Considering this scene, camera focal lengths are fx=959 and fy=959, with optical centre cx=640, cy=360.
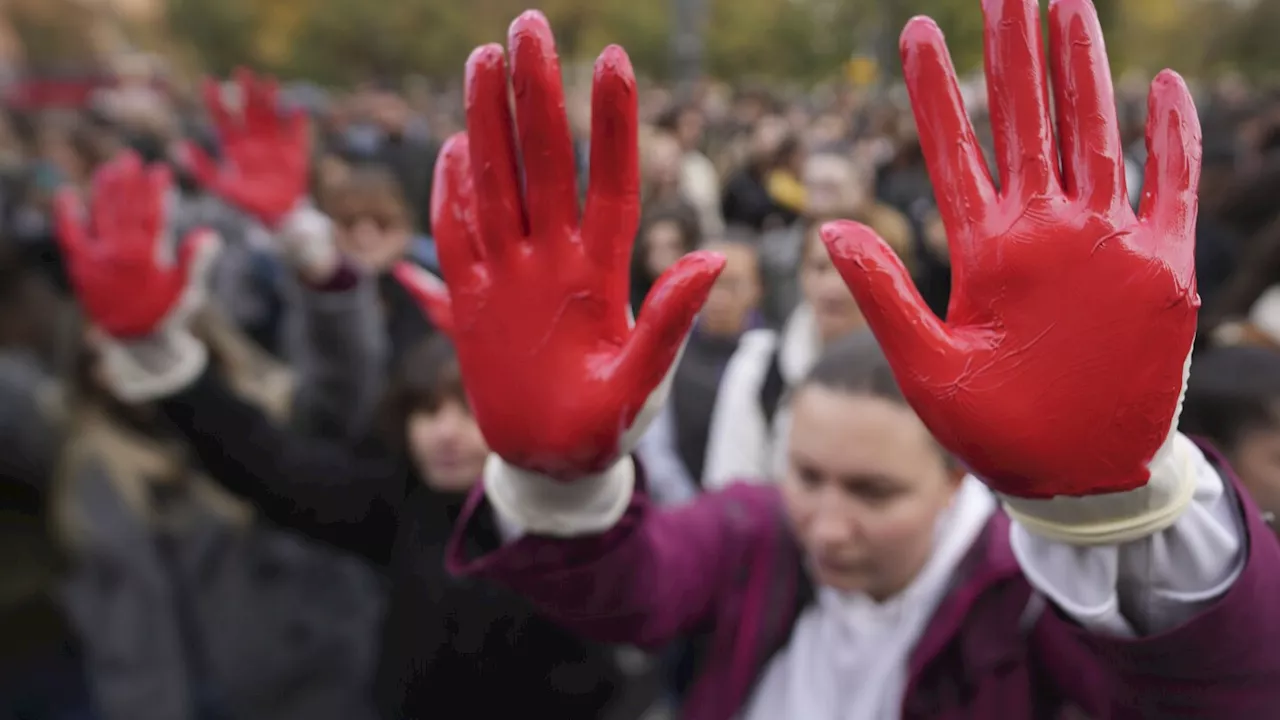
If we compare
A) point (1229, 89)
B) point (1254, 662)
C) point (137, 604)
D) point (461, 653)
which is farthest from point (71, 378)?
point (1229, 89)

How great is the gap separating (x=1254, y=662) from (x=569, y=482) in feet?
2.27

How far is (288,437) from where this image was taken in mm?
2100

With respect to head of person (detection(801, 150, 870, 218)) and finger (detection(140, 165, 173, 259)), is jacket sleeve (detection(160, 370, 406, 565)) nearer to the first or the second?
finger (detection(140, 165, 173, 259))

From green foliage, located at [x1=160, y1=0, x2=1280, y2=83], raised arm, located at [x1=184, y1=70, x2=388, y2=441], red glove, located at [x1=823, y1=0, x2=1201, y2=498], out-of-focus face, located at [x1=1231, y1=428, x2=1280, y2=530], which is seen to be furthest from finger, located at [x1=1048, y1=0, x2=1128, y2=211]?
green foliage, located at [x1=160, y1=0, x2=1280, y2=83]

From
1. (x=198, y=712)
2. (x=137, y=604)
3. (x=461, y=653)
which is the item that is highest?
(x=461, y=653)

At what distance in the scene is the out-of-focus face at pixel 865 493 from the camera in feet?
4.09

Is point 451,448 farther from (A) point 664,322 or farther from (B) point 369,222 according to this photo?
(B) point 369,222

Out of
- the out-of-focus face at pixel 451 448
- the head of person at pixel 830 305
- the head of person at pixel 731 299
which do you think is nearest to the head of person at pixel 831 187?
the head of person at pixel 731 299

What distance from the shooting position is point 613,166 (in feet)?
3.19

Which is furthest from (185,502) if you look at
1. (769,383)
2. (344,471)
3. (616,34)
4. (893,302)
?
(616,34)

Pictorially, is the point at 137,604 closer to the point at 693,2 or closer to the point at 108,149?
the point at 108,149

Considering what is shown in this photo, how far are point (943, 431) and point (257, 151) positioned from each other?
2.70 meters

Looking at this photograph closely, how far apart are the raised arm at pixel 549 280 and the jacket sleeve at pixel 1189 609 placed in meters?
0.46

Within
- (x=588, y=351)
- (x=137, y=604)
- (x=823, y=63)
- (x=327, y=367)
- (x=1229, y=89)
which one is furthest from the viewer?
(x=823, y=63)
